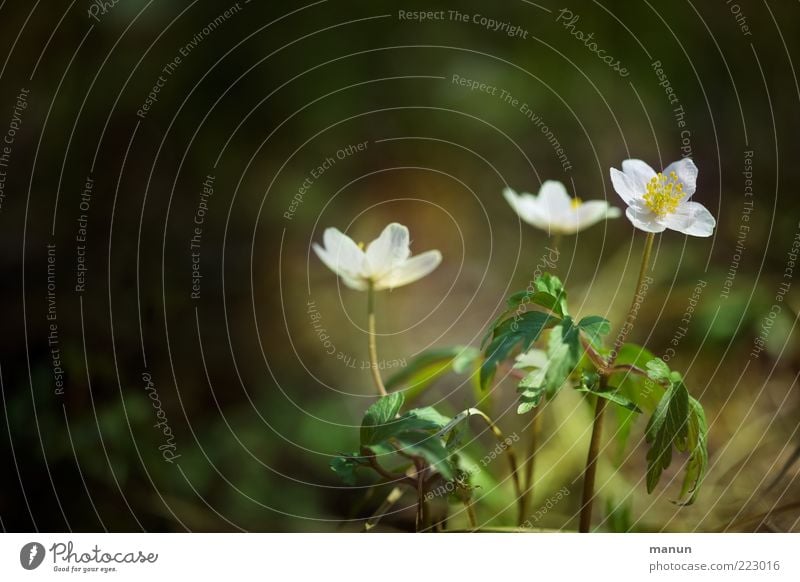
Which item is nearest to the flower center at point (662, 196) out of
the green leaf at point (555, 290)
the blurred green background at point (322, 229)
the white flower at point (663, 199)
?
the white flower at point (663, 199)

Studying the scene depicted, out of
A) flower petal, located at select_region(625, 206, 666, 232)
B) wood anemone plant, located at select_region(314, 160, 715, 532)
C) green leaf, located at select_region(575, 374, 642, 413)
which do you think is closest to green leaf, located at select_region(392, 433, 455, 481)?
wood anemone plant, located at select_region(314, 160, 715, 532)

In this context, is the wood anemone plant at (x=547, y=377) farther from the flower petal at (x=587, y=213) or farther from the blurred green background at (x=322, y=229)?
the blurred green background at (x=322, y=229)

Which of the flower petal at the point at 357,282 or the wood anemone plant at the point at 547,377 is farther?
the flower petal at the point at 357,282

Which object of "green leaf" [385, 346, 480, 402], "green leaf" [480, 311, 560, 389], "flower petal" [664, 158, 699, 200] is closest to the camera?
"green leaf" [480, 311, 560, 389]

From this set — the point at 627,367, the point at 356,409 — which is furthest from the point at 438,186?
the point at 627,367

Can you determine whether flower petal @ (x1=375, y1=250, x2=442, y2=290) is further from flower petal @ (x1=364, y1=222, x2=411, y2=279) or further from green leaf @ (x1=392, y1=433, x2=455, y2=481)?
green leaf @ (x1=392, y1=433, x2=455, y2=481)

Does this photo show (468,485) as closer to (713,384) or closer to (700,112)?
(713,384)

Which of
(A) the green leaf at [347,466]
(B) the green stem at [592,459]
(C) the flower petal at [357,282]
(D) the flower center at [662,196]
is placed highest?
(D) the flower center at [662,196]
